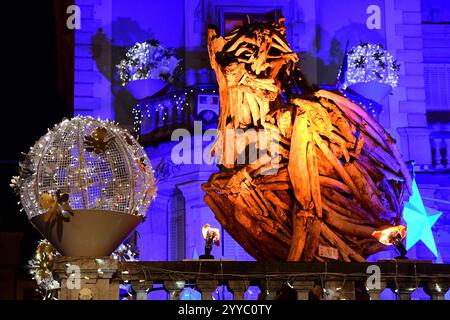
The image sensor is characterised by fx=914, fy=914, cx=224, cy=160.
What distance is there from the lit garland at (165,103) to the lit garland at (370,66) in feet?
11.3

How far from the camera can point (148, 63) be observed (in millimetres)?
19922

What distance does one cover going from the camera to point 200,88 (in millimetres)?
19016

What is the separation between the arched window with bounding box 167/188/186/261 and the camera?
64.5 feet

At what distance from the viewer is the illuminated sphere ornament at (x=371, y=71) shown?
2027 centimetres

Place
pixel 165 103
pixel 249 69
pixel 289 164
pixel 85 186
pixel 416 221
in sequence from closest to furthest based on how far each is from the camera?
pixel 85 186
pixel 289 164
pixel 249 69
pixel 416 221
pixel 165 103

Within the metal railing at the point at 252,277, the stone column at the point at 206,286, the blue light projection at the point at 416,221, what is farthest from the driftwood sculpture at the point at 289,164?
the blue light projection at the point at 416,221

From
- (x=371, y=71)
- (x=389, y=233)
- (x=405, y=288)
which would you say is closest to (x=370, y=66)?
(x=371, y=71)

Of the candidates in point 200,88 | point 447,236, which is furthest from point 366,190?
point 447,236

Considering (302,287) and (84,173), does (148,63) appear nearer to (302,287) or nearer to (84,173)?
(84,173)

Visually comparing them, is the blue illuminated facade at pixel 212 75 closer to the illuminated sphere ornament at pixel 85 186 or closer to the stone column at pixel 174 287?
the illuminated sphere ornament at pixel 85 186

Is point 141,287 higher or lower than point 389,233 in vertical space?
lower

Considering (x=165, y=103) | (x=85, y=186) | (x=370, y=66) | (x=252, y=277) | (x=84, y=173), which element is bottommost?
(x=252, y=277)

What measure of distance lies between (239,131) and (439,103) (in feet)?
35.7

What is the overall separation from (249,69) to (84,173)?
138 inches
